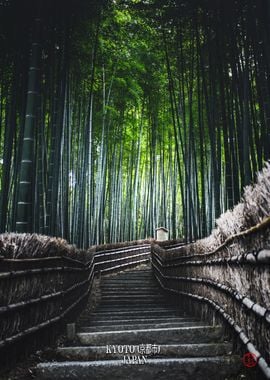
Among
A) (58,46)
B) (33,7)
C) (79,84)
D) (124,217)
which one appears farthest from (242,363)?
(124,217)

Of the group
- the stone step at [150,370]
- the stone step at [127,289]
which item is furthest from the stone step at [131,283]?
the stone step at [150,370]

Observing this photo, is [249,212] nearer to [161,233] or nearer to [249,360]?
[249,360]

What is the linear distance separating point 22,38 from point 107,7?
1.54 metres

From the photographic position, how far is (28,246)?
7.89ft

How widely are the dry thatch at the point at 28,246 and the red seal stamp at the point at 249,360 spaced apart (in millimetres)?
1310

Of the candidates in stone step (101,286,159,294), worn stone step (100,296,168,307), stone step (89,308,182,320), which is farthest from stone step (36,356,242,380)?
stone step (101,286,159,294)

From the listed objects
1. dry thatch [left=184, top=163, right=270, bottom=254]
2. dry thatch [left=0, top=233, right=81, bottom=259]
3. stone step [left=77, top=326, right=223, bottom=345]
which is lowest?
stone step [left=77, top=326, right=223, bottom=345]

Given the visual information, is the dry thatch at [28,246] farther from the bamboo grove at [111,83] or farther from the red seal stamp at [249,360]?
the red seal stamp at [249,360]

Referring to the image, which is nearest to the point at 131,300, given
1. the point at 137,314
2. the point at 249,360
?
the point at 137,314

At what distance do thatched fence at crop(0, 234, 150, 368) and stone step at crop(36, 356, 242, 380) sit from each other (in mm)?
283

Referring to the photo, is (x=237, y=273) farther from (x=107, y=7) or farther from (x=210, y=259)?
(x=107, y=7)

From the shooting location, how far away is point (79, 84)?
640 centimetres

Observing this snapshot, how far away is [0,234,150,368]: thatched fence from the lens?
2.07 m

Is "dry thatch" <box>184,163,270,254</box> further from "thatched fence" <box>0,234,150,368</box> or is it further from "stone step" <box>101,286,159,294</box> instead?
"stone step" <box>101,286,159,294</box>
